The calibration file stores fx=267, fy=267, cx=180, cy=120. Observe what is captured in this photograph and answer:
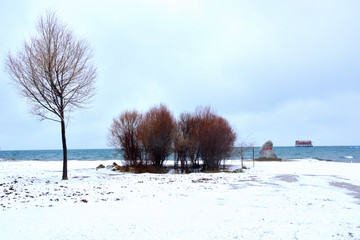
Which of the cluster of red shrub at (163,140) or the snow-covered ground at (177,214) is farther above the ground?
the cluster of red shrub at (163,140)

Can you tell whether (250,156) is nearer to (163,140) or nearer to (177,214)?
(163,140)

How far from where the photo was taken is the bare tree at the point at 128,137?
1930 centimetres

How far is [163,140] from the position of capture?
1947 cm

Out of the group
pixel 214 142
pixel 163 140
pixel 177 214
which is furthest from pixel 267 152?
pixel 177 214

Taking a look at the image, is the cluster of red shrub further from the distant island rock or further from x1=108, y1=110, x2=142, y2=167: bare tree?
the distant island rock

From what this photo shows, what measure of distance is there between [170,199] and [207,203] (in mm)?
1187

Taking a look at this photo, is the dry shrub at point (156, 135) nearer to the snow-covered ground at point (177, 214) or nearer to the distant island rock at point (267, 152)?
the snow-covered ground at point (177, 214)

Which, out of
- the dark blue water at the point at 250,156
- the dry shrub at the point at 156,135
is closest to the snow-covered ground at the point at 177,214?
the dry shrub at the point at 156,135

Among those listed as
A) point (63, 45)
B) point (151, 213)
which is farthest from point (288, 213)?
point (63, 45)

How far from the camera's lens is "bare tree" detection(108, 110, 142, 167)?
760 inches

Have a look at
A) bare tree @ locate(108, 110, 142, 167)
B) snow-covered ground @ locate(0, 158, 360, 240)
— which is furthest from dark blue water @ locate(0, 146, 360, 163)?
snow-covered ground @ locate(0, 158, 360, 240)

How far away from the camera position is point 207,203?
7.43 metres

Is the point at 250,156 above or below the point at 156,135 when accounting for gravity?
below

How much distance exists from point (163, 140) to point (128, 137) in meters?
2.63
